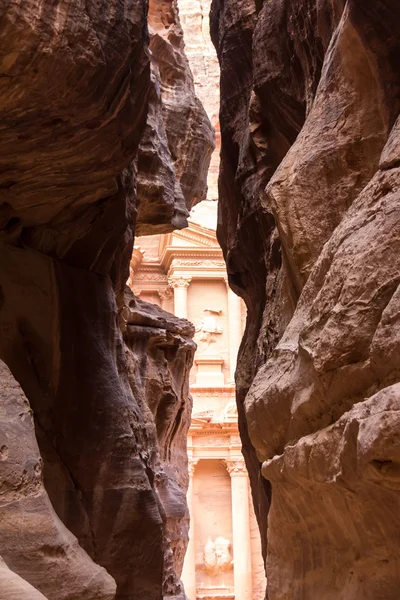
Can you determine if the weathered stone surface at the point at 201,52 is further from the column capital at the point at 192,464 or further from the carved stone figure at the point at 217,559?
the carved stone figure at the point at 217,559

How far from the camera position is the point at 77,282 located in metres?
8.97

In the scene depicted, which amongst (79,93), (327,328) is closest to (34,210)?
(79,93)

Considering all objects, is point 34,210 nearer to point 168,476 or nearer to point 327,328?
point 327,328

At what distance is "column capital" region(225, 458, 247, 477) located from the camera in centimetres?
2144

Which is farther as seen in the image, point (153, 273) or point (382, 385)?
point (153, 273)

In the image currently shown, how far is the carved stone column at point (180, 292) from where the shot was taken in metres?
23.1

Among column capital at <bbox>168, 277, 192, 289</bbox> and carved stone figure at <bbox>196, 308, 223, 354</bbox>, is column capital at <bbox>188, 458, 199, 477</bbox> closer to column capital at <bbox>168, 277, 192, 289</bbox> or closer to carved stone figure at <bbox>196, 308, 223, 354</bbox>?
carved stone figure at <bbox>196, 308, 223, 354</bbox>

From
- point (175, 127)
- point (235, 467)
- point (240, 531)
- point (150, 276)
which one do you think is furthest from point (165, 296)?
point (175, 127)

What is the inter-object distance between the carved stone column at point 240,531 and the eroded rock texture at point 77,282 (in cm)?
831

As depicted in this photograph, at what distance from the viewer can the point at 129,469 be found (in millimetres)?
8453

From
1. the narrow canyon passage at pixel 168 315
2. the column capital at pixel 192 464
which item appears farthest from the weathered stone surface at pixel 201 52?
the narrow canyon passage at pixel 168 315

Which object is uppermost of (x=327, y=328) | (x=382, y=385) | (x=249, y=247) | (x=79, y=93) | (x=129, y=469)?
(x=79, y=93)

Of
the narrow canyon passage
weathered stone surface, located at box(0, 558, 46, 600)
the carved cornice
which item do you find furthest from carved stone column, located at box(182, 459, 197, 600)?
weathered stone surface, located at box(0, 558, 46, 600)

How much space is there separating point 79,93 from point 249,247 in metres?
4.20
